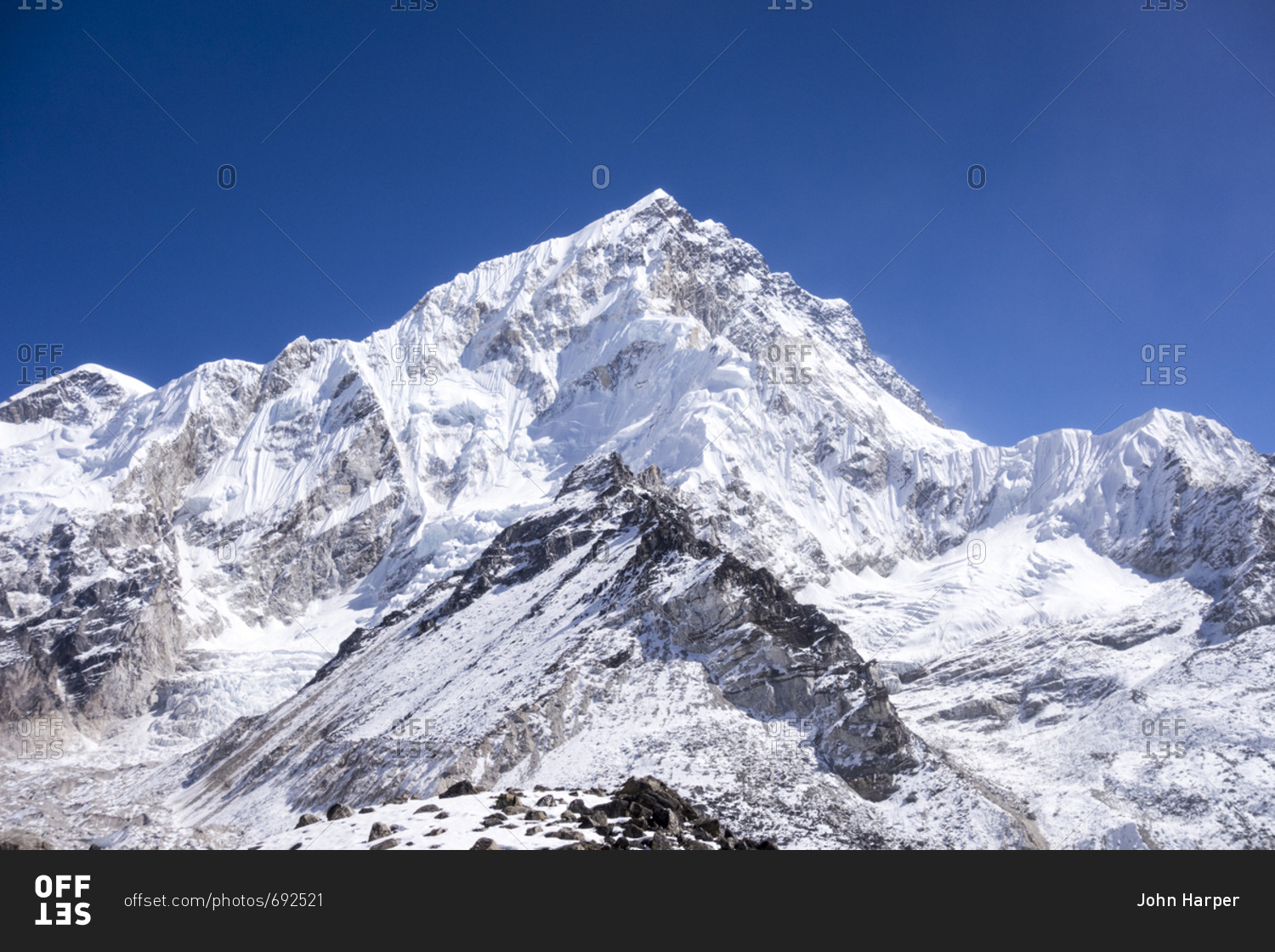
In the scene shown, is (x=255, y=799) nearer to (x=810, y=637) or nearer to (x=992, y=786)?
(x=810, y=637)

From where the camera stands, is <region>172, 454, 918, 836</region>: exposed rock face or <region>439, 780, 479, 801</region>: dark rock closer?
<region>439, 780, 479, 801</region>: dark rock
